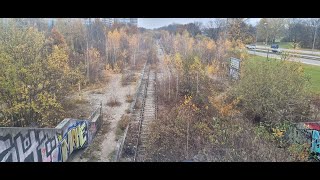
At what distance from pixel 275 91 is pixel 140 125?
267 inches

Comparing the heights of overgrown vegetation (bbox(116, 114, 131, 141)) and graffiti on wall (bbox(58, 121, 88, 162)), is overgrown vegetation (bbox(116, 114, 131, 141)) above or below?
below

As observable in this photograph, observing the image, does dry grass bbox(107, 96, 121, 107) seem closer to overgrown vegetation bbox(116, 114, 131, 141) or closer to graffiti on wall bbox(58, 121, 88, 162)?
overgrown vegetation bbox(116, 114, 131, 141)

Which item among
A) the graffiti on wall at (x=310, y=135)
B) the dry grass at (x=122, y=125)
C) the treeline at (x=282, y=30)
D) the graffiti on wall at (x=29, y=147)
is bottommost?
the dry grass at (x=122, y=125)

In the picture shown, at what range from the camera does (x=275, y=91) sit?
548 inches

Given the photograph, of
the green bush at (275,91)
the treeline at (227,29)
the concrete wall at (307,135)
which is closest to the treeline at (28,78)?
the green bush at (275,91)

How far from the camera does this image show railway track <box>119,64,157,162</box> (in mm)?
12172

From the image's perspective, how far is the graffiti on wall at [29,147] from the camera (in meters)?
7.75

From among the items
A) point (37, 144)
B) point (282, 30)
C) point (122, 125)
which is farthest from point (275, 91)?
point (282, 30)

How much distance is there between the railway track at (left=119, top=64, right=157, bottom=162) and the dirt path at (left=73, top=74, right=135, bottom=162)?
69 cm

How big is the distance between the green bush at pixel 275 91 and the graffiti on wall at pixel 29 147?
970 centimetres

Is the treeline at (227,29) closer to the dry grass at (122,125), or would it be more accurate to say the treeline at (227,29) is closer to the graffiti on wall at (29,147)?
the dry grass at (122,125)

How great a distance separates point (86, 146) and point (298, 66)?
36.5ft

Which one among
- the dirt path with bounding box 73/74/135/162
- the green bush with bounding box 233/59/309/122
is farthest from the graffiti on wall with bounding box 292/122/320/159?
the dirt path with bounding box 73/74/135/162
